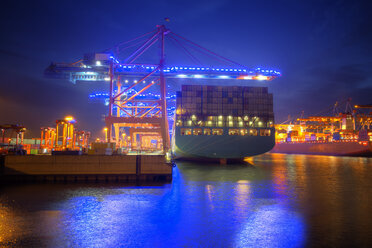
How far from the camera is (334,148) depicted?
2923 inches

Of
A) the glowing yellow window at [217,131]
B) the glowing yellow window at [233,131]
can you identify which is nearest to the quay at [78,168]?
the glowing yellow window at [217,131]

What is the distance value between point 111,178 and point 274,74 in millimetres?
31087

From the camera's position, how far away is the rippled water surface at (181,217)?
7.48m

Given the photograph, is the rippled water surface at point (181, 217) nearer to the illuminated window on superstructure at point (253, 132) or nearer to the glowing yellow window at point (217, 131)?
the glowing yellow window at point (217, 131)

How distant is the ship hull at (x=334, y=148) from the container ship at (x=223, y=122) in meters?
40.6

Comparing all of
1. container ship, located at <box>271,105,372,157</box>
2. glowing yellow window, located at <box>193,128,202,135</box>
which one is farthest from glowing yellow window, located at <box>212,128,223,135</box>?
container ship, located at <box>271,105,372,157</box>

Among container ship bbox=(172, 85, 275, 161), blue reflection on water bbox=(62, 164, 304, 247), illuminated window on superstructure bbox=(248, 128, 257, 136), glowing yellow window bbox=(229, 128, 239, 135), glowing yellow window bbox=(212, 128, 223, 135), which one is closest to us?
Result: blue reflection on water bbox=(62, 164, 304, 247)

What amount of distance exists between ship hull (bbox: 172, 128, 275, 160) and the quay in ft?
63.4

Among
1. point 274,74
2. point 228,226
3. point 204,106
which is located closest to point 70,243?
point 228,226

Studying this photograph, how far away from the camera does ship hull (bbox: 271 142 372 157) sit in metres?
65.4

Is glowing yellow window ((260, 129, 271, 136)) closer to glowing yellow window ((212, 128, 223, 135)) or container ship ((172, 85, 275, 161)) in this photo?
container ship ((172, 85, 275, 161))

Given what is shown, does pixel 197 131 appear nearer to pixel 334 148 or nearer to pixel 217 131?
pixel 217 131

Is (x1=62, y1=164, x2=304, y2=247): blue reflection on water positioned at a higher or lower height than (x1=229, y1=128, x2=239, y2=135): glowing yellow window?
lower

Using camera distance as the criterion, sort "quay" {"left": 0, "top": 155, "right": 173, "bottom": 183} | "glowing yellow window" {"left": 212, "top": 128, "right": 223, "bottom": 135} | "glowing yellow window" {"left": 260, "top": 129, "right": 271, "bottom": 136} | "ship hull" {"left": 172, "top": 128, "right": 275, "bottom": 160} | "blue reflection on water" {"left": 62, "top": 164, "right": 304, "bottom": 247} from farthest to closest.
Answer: "glowing yellow window" {"left": 260, "top": 129, "right": 271, "bottom": 136} < "glowing yellow window" {"left": 212, "top": 128, "right": 223, "bottom": 135} < "ship hull" {"left": 172, "top": 128, "right": 275, "bottom": 160} < "quay" {"left": 0, "top": 155, "right": 173, "bottom": 183} < "blue reflection on water" {"left": 62, "top": 164, "right": 304, "bottom": 247}
